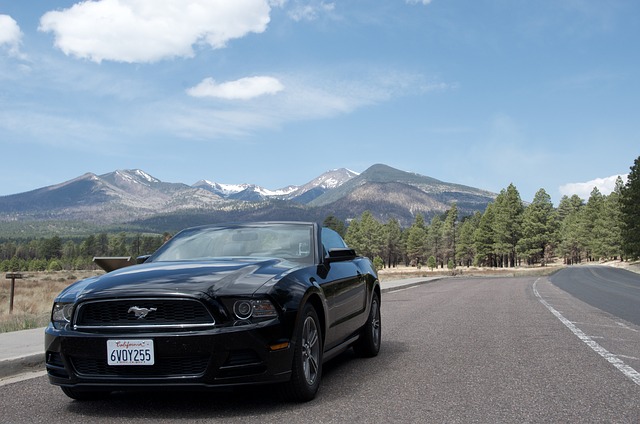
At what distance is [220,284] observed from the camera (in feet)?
15.8

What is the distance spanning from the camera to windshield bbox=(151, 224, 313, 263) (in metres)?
6.23

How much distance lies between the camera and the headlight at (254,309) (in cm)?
467

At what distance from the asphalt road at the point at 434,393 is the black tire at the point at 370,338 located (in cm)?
14

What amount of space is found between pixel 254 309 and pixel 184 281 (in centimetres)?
60

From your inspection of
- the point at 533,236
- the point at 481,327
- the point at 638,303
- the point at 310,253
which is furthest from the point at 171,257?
the point at 533,236

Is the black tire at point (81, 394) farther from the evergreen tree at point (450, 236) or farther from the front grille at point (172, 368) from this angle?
the evergreen tree at point (450, 236)

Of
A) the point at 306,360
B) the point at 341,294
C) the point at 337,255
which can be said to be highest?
the point at 337,255

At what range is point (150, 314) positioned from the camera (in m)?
4.66

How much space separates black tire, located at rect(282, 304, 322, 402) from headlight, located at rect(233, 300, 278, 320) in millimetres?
316

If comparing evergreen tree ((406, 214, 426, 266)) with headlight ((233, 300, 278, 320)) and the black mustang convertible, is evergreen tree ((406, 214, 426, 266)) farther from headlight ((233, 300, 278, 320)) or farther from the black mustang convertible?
headlight ((233, 300, 278, 320))

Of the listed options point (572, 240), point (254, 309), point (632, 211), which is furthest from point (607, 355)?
point (572, 240)

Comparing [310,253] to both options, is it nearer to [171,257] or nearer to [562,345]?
[171,257]

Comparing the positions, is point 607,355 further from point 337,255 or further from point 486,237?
point 486,237

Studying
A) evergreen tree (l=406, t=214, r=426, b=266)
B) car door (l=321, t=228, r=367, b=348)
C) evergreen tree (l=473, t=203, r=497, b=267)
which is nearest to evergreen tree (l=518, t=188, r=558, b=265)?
evergreen tree (l=473, t=203, r=497, b=267)
